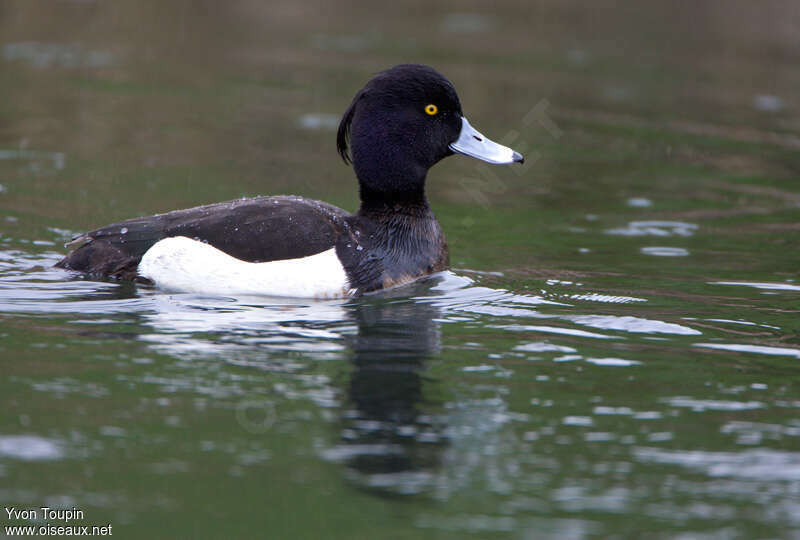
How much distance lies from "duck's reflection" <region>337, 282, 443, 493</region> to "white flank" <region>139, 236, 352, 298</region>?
0.31 meters

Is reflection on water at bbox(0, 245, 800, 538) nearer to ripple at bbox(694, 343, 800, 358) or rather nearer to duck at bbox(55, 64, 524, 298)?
ripple at bbox(694, 343, 800, 358)

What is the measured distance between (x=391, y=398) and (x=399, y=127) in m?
2.88

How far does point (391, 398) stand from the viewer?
5648 mm

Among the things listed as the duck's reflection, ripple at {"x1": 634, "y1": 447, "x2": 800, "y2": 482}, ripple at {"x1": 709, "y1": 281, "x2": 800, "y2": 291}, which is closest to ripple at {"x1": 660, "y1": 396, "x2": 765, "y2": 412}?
ripple at {"x1": 634, "y1": 447, "x2": 800, "y2": 482}

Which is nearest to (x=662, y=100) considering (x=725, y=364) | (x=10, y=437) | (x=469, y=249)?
(x=469, y=249)

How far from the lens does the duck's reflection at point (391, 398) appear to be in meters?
4.79

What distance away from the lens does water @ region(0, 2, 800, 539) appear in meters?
4.53

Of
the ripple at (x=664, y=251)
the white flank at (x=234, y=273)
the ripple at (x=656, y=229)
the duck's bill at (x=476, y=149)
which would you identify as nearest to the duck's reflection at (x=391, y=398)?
the white flank at (x=234, y=273)

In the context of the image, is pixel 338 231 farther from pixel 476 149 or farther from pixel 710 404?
pixel 710 404

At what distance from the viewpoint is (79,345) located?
629 centimetres

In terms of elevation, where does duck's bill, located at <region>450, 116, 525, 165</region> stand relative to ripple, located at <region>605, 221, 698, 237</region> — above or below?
above

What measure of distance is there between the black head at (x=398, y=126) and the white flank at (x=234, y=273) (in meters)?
0.92

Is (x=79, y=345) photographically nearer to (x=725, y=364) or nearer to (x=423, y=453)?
(x=423, y=453)

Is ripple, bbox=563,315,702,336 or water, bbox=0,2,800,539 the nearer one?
water, bbox=0,2,800,539
